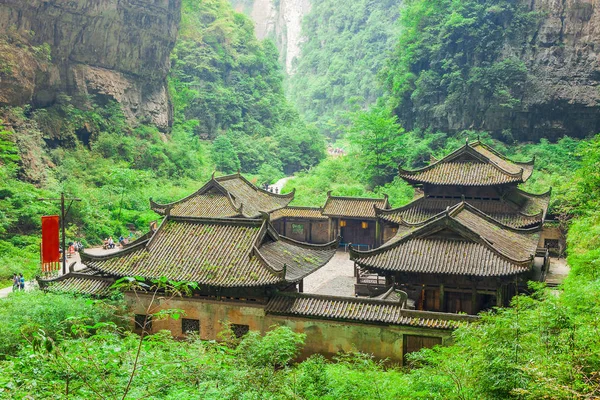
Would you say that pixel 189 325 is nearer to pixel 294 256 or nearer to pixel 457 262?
pixel 294 256

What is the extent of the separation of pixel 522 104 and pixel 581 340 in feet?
160

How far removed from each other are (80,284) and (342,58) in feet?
294

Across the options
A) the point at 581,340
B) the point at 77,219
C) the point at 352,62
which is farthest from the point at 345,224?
the point at 352,62

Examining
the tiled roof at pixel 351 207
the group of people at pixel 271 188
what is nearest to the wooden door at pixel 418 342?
the tiled roof at pixel 351 207

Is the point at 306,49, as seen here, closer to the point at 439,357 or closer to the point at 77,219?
the point at 77,219

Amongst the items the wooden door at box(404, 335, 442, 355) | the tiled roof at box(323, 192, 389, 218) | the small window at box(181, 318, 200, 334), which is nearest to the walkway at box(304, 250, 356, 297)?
the tiled roof at box(323, 192, 389, 218)

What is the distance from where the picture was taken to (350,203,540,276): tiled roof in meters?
19.5

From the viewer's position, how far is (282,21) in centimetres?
13512

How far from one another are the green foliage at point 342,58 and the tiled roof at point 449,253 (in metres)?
68.6


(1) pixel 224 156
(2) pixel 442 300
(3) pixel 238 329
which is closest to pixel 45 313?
(3) pixel 238 329

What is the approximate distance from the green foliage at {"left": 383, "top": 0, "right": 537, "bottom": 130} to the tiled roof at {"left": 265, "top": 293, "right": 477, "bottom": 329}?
137ft

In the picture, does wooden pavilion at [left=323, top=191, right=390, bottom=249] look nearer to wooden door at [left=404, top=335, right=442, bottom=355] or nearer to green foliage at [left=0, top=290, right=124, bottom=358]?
wooden door at [left=404, top=335, right=442, bottom=355]

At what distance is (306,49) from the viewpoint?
387 ft

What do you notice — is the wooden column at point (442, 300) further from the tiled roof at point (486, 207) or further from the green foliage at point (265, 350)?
the tiled roof at point (486, 207)
